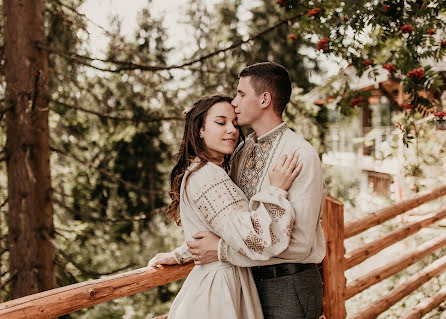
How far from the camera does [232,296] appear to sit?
6.13 ft

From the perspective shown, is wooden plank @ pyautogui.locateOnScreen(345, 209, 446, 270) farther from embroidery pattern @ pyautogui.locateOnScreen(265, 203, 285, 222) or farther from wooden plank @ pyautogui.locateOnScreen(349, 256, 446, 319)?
embroidery pattern @ pyautogui.locateOnScreen(265, 203, 285, 222)

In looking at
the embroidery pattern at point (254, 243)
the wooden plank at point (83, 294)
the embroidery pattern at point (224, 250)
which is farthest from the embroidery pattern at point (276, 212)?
the wooden plank at point (83, 294)

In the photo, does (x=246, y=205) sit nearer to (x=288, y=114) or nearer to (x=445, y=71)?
(x=288, y=114)

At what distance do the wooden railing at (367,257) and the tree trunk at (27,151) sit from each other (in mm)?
3226

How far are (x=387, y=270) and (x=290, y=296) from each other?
2.54 meters

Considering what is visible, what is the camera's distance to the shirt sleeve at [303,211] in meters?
1.81

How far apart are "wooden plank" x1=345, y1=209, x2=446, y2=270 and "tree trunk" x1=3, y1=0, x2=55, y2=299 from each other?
326cm

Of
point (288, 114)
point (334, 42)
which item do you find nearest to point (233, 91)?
point (288, 114)

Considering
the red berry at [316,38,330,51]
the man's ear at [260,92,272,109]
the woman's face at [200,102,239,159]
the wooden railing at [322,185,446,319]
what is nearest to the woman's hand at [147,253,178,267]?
the woman's face at [200,102,239,159]

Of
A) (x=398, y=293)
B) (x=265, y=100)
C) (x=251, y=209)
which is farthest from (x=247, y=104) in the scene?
(x=398, y=293)

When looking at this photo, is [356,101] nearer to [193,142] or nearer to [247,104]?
[247,104]

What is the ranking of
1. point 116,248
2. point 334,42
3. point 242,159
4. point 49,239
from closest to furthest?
point 242,159
point 334,42
point 49,239
point 116,248

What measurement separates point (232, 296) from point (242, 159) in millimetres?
717

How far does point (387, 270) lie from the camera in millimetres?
4129
